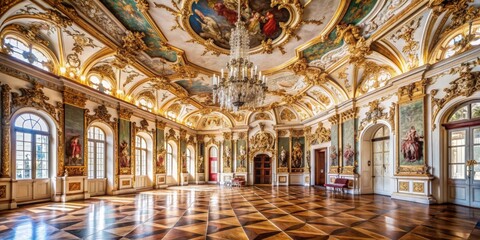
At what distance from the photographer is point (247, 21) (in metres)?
7.67

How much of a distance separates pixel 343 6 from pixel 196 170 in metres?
15.3

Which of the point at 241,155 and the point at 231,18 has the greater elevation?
the point at 231,18

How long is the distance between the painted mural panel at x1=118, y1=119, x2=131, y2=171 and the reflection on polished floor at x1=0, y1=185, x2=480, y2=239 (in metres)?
3.75

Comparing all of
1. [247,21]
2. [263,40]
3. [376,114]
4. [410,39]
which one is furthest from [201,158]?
[410,39]

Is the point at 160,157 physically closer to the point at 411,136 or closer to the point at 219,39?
the point at 219,39

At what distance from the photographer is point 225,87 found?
7.74 m

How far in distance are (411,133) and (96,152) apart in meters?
12.2

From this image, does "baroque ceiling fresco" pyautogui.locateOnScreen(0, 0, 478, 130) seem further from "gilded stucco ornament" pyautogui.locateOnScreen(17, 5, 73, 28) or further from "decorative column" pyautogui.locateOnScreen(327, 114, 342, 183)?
"decorative column" pyautogui.locateOnScreen(327, 114, 342, 183)

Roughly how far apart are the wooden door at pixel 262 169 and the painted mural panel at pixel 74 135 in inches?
456

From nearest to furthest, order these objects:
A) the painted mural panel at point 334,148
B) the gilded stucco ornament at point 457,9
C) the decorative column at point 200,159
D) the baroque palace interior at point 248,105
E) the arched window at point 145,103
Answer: the baroque palace interior at point 248,105 < the gilded stucco ornament at point 457,9 < the painted mural panel at point 334,148 < the arched window at point 145,103 < the decorative column at point 200,159

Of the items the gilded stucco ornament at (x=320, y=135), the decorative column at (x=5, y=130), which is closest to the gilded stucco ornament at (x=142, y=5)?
the decorative column at (x=5, y=130)

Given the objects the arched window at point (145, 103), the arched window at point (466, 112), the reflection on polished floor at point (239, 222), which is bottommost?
the reflection on polished floor at point (239, 222)

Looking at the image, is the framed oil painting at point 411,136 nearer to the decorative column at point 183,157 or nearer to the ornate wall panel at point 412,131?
the ornate wall panel at point 412,131

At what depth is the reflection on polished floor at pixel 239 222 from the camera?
480 centimetres
